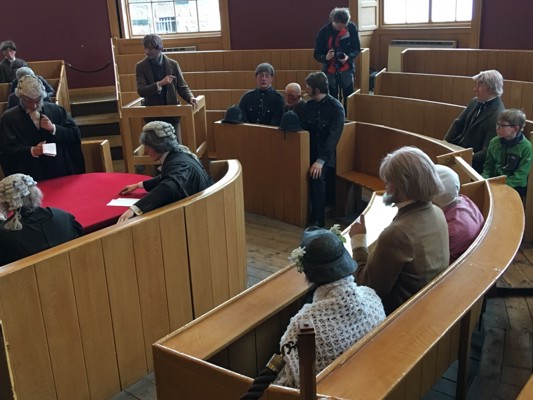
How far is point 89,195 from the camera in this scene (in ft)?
11.6

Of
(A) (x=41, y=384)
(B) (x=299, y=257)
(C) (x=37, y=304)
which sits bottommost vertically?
(A) (x=41, y=384)

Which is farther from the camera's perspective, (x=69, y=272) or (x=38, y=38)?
(x=38, y=38)

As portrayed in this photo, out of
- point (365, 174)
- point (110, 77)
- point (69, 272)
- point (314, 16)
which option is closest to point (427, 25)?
point (314, 16)

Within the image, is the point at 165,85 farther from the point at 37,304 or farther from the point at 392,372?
the point at 392,372

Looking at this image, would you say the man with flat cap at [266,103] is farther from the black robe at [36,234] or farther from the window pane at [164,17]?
the window pane at [164,17]

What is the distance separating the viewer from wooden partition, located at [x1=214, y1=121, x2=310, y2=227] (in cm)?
497

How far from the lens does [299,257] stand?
1896mm

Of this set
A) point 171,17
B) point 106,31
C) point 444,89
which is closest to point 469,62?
point 444,89

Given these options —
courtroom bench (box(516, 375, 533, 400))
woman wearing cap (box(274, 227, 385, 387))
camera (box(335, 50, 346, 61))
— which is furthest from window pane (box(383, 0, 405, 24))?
courtroom bench (box(516, 375, 533, 400))

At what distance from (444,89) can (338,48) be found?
49.8 inches

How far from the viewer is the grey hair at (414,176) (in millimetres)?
2203

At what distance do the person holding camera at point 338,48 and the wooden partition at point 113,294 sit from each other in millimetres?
3466

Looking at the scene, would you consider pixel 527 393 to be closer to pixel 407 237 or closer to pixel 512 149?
pixel 407 237

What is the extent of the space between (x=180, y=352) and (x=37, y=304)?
3.02ft
